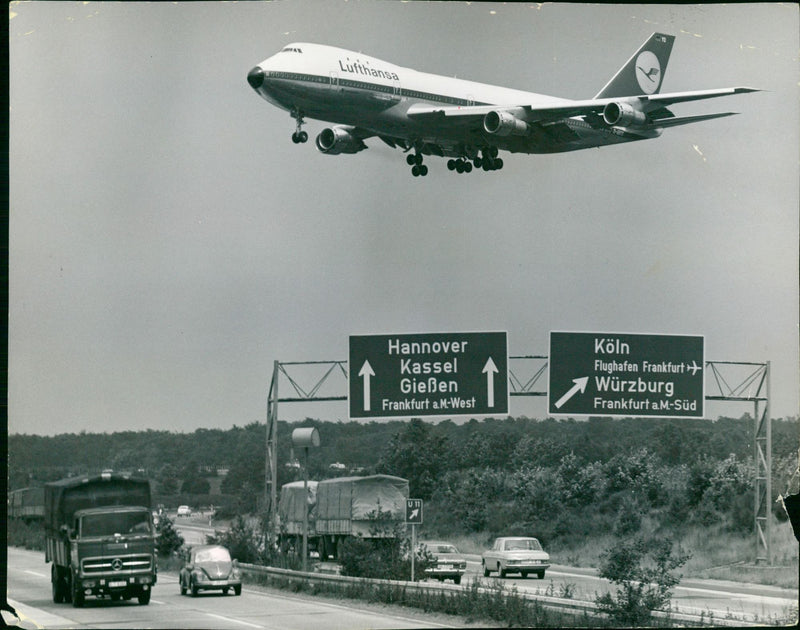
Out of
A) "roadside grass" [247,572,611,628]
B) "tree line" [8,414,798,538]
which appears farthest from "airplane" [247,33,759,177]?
"roadside grass" [247,572,611,628]

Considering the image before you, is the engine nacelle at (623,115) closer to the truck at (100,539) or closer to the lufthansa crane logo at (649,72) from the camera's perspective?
the lufthansa crane logo at (649,72)

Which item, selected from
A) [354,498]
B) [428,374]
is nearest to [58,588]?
[354,498]

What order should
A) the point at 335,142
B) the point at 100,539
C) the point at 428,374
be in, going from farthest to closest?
1. the point at 335,142
2. the point at 428,374
3. the point at 100,539

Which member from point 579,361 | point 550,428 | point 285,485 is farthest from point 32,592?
point 550,428

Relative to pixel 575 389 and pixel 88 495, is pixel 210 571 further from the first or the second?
pixel 575 389

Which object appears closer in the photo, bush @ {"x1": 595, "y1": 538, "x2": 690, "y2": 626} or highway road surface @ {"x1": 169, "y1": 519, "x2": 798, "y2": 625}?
bush @ {"x1": 595, "y1": 538, "x2": 690, "y2": 626}

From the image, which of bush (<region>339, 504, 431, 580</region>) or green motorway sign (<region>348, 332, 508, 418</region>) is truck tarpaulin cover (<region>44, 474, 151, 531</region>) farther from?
bush (<region>339, 504, 431, 580</region>)

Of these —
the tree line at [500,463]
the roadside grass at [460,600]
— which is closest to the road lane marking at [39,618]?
the tree line at [500,463]
